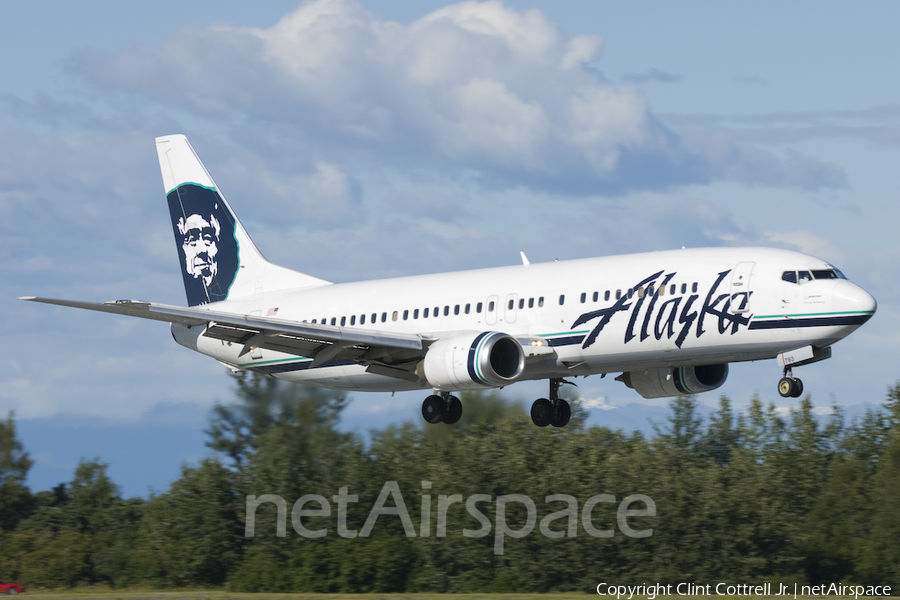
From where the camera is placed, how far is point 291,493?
2827 inches

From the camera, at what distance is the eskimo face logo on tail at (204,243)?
46.2m

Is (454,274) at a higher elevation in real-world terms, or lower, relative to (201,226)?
lower

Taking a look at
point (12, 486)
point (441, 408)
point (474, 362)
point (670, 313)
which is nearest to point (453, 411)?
point (441, 408)

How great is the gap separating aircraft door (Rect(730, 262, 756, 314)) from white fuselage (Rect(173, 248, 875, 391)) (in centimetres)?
3

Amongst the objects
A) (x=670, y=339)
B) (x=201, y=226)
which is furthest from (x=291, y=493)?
(x=670, y=339)

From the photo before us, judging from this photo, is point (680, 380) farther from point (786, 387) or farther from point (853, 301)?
point (853, 301)

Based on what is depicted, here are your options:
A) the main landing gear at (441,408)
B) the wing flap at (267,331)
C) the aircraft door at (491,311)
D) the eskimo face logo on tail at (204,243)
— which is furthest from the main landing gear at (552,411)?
the eskimo face logo on tail at (204,243)

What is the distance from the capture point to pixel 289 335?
34.9 metres

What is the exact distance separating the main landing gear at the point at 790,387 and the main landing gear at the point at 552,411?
30.0ft

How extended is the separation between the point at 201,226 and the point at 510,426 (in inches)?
1340

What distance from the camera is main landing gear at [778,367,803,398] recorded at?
3141 centimetres

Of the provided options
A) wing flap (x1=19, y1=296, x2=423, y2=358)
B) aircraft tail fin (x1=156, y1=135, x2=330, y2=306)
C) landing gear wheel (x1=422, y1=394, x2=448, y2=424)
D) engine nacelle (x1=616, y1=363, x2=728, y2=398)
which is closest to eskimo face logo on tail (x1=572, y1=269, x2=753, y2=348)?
engine nacelle (x1=616, y1=363, x2=728, y2=398)

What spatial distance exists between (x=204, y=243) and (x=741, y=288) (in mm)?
23303

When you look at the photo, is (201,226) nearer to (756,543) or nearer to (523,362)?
(523,362)
